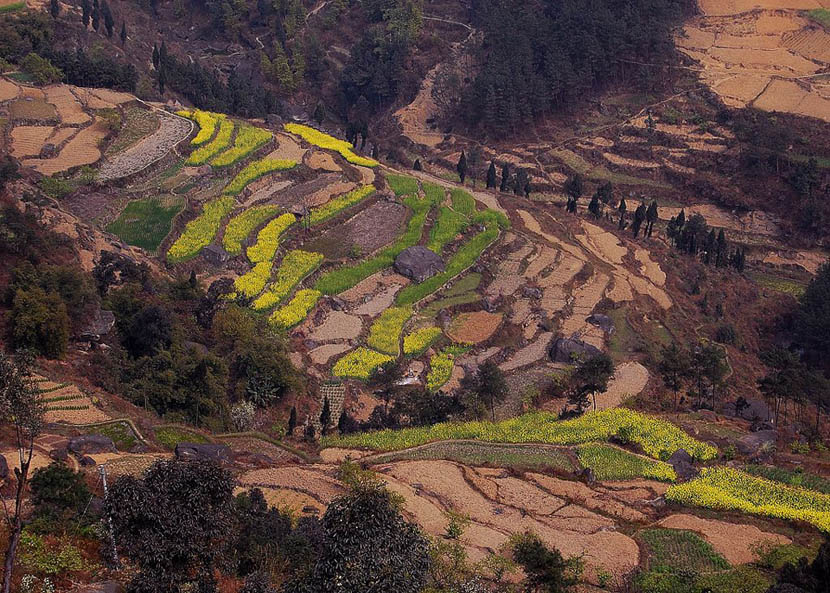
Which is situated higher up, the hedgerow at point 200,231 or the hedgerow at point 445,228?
the hedgerow at point 445,228

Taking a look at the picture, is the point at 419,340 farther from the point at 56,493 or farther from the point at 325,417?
the point at 56,493

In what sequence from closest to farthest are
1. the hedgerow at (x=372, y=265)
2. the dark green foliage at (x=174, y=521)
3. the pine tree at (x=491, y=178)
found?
the dark green foliage at (x=174, y=521)
the hedgerow at (x=372, y=265)
the pine tree at (x=491, y=178)

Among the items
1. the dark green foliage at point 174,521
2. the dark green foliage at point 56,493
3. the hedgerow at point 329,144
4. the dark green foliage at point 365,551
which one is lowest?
the hedgerow at point 329,144

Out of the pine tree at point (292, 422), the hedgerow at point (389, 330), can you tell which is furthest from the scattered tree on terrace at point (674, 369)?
the pine tree at point (292, 422)

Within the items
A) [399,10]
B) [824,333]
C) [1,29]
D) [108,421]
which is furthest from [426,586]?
[399,10]

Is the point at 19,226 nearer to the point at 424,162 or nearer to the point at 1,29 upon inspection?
the point at 1,29

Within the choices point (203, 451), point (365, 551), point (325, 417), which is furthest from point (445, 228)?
point (365, 551)

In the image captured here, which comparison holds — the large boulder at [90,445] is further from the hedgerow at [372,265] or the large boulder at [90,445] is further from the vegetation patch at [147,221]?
the vegetation patch at [147,221]
